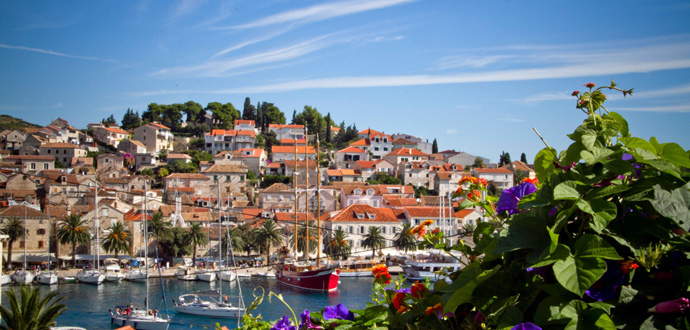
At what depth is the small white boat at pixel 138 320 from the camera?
24047 mm

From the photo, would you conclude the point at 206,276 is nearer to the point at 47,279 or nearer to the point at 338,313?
the point at 47,279

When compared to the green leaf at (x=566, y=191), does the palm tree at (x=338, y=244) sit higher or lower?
lower

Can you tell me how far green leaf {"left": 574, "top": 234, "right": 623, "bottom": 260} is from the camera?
3.68ft

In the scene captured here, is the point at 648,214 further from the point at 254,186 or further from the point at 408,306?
the point at 254,186

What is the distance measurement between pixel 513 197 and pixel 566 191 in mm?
423

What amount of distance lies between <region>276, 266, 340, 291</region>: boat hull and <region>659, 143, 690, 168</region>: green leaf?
31.7 meters

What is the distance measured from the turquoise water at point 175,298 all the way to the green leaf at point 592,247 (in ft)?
76.7

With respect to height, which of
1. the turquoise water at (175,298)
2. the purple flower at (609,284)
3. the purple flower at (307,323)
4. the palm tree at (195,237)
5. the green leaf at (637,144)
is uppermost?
the green leaf at (637,144)

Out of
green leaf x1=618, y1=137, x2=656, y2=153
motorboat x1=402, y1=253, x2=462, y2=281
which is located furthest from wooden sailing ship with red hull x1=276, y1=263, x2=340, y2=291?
green leaf x1=618, y1=137, x2=656, y2=153

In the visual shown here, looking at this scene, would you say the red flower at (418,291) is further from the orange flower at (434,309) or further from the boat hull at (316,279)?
the boat hull at (316,279)

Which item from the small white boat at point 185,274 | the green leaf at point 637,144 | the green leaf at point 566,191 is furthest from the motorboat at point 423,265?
the green leaf at point 566,191

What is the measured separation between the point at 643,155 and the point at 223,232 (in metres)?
38.6

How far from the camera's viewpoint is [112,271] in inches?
1417

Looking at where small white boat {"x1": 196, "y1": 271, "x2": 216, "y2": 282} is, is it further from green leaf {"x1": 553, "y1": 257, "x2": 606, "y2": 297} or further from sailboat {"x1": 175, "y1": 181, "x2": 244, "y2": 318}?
green leaf {"x1": 553, "y1": 257, "x2": 606, "y2": 297}
